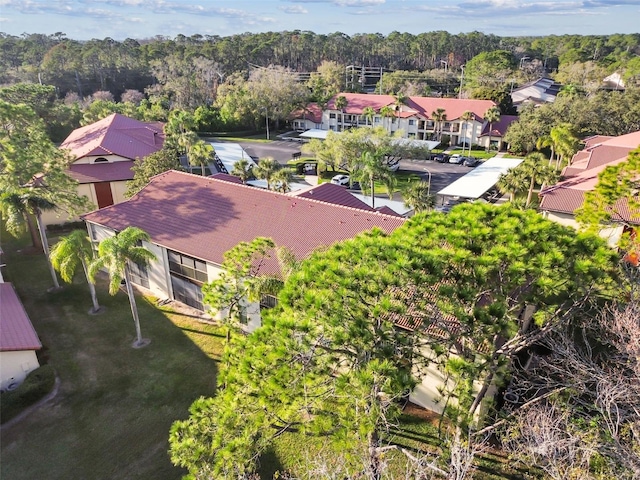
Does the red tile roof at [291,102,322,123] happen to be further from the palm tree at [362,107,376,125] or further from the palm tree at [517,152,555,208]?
the palm tree at [517,152,555,208]

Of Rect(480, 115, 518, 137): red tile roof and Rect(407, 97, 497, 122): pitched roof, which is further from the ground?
Rect(407, 97, 497, 122): pitched roof

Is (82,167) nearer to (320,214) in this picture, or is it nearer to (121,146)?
(121,146)

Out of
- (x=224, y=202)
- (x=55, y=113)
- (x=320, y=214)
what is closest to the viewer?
(x=320, y=214)

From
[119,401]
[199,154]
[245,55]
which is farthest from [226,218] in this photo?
[245,55]

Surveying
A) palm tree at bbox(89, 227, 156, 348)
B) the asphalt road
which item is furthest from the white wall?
the asphalt road

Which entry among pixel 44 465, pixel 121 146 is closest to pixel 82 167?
pixel 121 146

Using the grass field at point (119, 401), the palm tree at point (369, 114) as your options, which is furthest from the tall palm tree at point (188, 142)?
the palm tree at point (369, 114)

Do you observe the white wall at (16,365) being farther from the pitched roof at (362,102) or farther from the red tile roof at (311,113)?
the red tile roof at (311,113)
